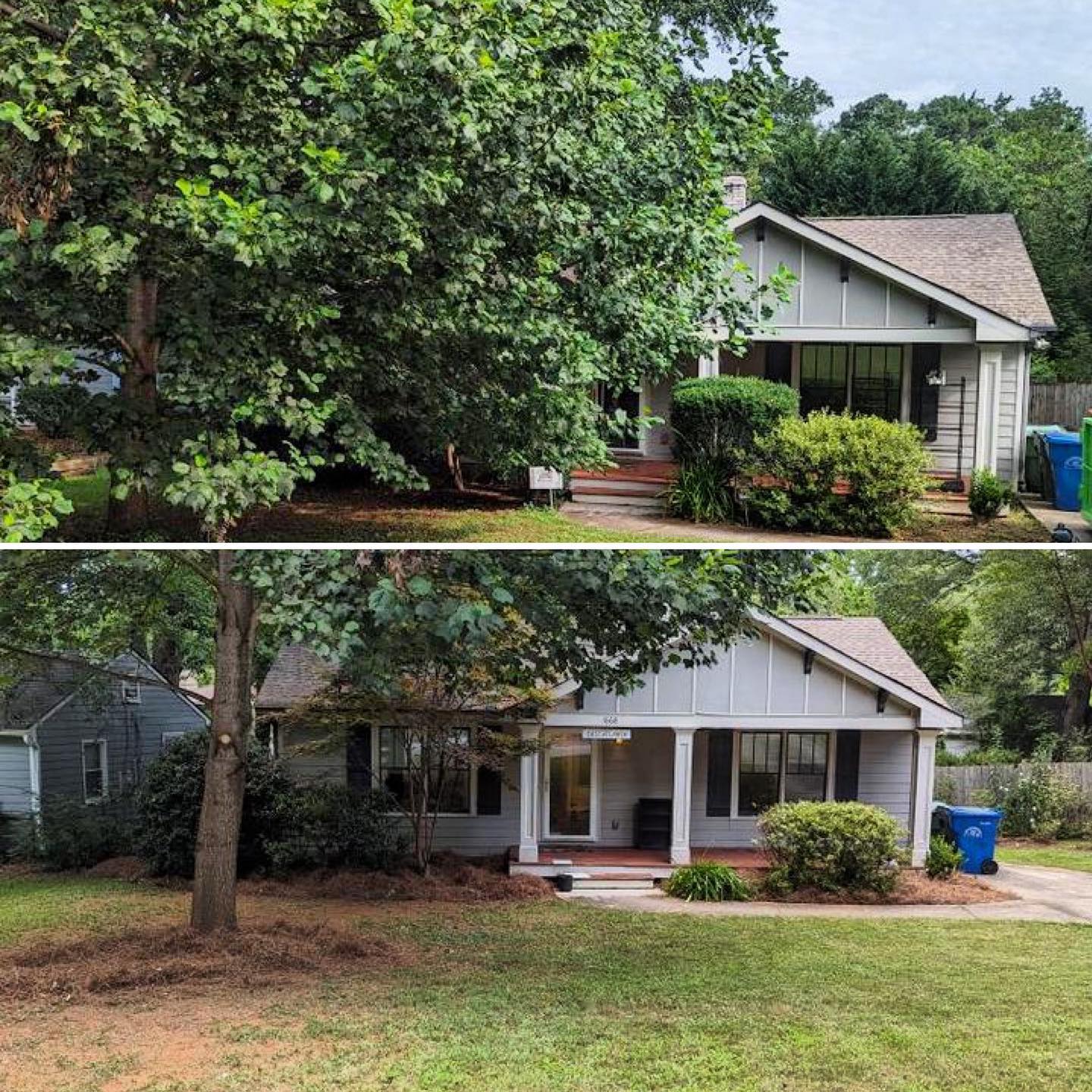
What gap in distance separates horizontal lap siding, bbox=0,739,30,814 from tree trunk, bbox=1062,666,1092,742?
3.06 m

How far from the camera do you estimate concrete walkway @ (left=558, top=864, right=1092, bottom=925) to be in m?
4.31

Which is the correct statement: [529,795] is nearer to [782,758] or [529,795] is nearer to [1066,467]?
[782,758]

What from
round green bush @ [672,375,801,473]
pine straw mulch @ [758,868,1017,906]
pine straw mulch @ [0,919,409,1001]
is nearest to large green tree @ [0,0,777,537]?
round green bush @ [672,375,801,473]

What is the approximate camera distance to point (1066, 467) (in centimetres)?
453

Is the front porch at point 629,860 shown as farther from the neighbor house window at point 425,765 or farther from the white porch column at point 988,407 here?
the white porch column at point 988,407

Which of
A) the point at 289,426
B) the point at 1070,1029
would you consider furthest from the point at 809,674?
the point at 289,426

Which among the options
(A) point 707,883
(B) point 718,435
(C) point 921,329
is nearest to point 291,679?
(A) point 707,883

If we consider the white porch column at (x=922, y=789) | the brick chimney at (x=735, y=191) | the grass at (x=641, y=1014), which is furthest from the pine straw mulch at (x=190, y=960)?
the brick chimney at (x=735, y=191)

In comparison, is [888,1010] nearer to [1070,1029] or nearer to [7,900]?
[1070,1029]

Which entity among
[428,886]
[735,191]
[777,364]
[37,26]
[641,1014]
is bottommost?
[641,1014]

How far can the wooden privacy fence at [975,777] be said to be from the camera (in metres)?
4.02

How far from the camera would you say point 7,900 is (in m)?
4.64

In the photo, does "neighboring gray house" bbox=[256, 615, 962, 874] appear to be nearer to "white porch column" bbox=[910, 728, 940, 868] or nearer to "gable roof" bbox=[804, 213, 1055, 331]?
"white porch column" bbox=[910, 728, 940, 868]

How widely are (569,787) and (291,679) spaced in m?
1.10
